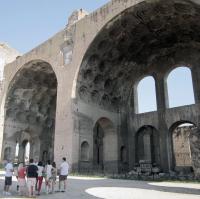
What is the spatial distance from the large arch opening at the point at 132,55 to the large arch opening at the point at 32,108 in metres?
5.39

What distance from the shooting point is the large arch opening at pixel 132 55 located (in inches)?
617

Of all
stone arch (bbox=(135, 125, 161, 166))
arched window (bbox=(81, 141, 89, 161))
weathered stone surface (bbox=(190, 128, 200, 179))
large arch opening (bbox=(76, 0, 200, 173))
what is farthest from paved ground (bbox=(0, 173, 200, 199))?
stone arch (bbox=(135, 125, 161, 166))

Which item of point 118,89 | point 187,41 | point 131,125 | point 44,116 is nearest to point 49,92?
point 44,116

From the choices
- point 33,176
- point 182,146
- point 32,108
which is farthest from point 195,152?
point 32,108

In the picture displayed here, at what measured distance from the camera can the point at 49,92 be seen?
2486cm

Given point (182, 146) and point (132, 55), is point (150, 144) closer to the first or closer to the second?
point (182, 146)

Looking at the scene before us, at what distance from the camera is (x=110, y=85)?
20.7m

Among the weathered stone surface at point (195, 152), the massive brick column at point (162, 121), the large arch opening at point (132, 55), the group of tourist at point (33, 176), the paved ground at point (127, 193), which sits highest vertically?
the large arch opening at point (132, 55)

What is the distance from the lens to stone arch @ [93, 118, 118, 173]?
2034 cm

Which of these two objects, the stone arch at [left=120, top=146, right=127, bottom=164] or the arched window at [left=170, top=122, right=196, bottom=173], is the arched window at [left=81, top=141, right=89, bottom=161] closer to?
the stone arch at [left=120, top=146, right=127, bottom=164]

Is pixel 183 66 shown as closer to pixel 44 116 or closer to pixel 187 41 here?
pixel 187 41

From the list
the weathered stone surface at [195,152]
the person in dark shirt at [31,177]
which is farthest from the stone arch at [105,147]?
the person in dark shirt at [31,177]

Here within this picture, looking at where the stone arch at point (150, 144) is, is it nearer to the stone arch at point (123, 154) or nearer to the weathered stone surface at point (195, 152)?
the stone arch at point (123, 154)

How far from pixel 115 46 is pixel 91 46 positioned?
188 centimetres
